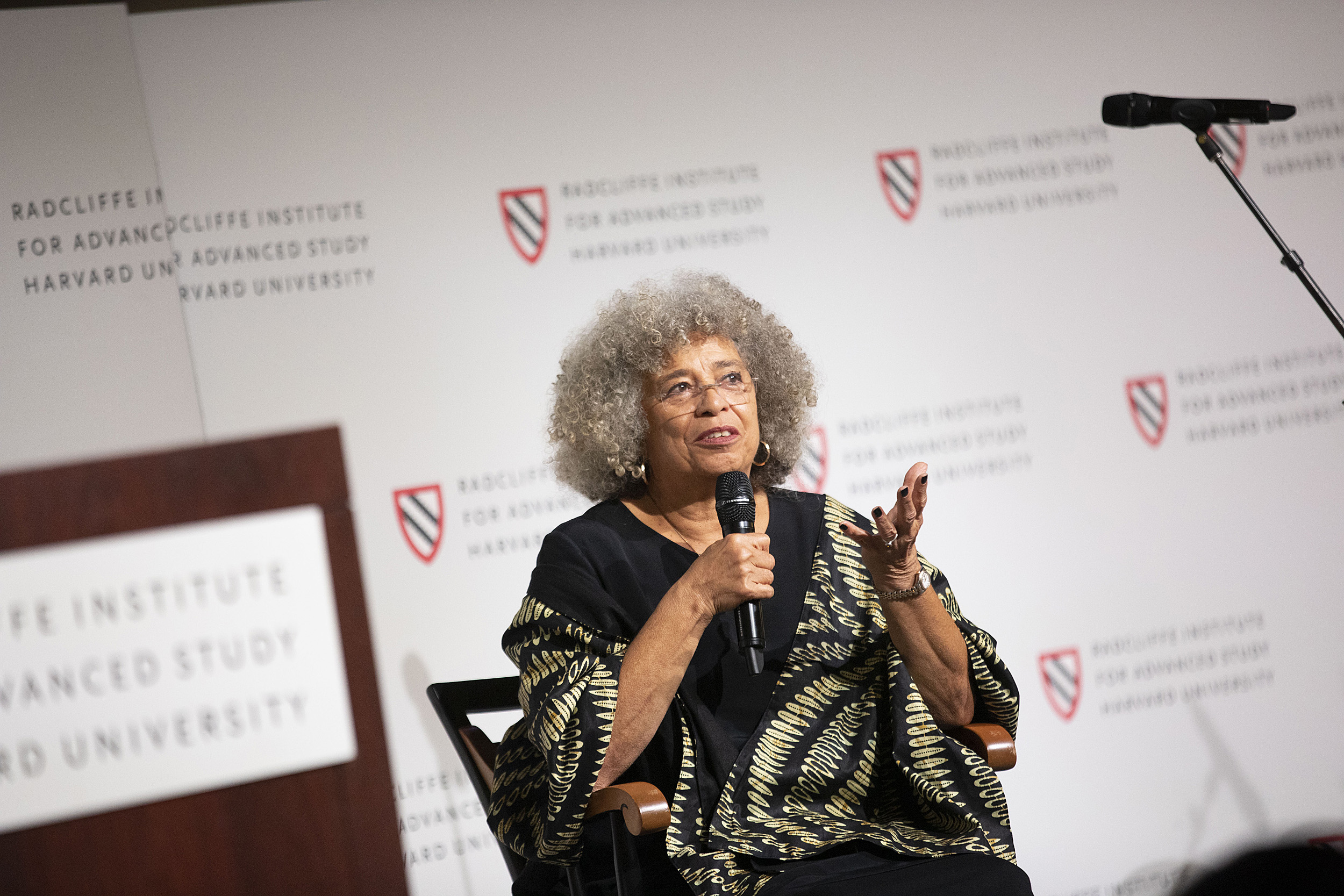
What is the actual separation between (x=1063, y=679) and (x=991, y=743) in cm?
160

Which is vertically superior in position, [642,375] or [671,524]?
[642,375]

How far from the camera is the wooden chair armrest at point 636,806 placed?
5.59ft

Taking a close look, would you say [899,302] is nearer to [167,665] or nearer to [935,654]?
[935,654]

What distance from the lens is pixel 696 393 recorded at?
2137 mm

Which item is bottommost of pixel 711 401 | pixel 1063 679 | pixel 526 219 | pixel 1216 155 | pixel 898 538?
pixel 1063 679

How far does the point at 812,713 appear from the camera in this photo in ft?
6.59

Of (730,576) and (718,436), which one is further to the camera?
(718,436)

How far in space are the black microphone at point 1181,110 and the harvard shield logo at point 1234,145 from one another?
1.59m

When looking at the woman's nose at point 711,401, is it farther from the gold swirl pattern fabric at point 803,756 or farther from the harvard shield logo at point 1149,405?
the harvard shield logo at point 1149,405

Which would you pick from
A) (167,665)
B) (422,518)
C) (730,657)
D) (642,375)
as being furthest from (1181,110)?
(167,665)

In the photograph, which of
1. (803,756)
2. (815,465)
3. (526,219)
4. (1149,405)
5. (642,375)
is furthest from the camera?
(1149,405)

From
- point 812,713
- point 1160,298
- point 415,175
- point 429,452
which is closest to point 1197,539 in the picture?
point 1160,298

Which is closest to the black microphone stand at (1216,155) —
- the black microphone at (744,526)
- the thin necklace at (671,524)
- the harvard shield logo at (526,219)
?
the black microphone at (744,526)

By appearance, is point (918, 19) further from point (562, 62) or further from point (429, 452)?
point (429, 452)
